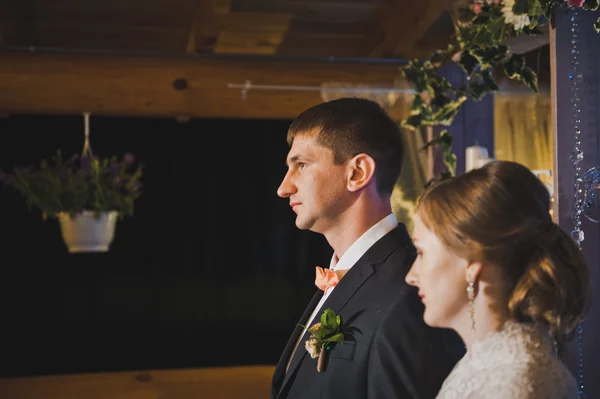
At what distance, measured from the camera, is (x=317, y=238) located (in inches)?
278

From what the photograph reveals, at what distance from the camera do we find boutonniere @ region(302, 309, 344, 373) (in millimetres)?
1546

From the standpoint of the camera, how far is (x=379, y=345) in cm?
146

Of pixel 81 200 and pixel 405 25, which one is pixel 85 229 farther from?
pixel 405 25

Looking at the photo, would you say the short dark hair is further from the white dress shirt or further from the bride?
the bride

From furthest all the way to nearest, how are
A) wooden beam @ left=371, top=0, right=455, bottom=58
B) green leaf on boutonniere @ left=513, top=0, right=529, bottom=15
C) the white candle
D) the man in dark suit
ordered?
wooden beam @ left=371, top=0, right=455, bottom=58 → the white candle → green leaf on boutonniere @ left=513, top=0, right=529, bottom=15 → the man in dark suit

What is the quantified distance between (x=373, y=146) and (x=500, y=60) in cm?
102

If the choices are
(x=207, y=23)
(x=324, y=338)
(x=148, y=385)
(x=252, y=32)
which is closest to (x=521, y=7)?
(x=324, y=338)

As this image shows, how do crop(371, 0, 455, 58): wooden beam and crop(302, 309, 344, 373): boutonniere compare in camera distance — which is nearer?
crop(302, 309, 344, 373): boutonniere

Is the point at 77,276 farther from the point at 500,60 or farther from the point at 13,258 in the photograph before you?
the point at 500,60

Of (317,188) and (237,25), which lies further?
(237,25)

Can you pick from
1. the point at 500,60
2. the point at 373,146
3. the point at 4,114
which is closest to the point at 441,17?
the point at 500,60

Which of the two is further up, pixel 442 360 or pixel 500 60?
pixel 500 60

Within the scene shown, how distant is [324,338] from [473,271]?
1.40 feet

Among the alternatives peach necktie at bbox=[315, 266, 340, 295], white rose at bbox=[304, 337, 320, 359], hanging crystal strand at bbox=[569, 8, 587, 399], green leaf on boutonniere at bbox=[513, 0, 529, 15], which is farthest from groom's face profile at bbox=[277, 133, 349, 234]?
green leaf on boutonniere at bbox=[513, 0, 529, 15]
